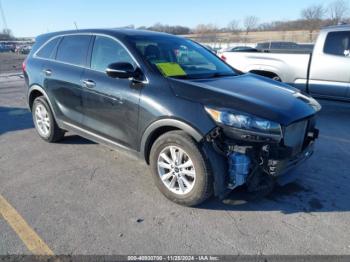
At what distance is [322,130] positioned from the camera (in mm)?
6141

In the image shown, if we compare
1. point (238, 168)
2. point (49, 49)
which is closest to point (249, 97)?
point (238, 168)

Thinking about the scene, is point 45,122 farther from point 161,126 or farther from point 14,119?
point 161,126

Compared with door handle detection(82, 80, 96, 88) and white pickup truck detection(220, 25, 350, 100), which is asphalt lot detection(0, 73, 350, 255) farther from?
white pickup truck detection(220, 25, 350, 100)

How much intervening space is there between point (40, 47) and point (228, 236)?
4.30 meters

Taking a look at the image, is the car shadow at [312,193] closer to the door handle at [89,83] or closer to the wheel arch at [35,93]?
the door handle at [89,83]

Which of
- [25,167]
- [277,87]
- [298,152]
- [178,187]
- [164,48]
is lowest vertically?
[25,167]

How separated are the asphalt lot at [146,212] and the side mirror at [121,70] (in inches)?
51.3

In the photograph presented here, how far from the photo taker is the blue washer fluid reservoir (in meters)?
3.02

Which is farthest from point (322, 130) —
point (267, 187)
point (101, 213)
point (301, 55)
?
point (101, 213)

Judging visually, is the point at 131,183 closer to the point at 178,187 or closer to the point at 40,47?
the point at 178,187

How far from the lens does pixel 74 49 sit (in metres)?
4.63

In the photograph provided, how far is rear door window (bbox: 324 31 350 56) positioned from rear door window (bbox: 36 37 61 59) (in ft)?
17.8

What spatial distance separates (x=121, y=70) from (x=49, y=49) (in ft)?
7.38

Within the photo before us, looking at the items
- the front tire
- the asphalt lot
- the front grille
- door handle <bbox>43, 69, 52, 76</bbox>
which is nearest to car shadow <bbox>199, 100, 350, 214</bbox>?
the asphalt lot
